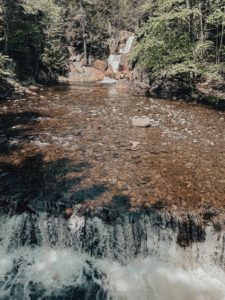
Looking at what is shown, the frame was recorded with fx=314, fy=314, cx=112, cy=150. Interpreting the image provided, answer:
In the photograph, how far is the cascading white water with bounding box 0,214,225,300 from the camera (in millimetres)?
7266

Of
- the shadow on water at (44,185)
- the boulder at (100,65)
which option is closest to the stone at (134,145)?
the shadow on water at (44,185)

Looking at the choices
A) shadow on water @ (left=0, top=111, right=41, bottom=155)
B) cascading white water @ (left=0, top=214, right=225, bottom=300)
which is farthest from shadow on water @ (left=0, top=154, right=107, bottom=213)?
shadow on water @ (left=0, top=111, right=41, bottom=155)

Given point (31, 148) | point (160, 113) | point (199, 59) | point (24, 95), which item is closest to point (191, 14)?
point (199, 59)

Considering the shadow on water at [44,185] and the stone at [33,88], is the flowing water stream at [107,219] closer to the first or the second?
the shadow on water at [44,185]

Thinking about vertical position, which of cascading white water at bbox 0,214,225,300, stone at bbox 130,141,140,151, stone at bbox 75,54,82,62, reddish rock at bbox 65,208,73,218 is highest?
stone at bbox 75,54,82,62

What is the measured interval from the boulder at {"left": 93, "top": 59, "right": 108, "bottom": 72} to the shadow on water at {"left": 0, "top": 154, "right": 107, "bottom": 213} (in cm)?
3113

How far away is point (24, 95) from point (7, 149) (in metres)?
12.1

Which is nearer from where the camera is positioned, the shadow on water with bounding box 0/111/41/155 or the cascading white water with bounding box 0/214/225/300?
the cascading white water with bounding box 0/214/225/300

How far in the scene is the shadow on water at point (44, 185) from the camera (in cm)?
859

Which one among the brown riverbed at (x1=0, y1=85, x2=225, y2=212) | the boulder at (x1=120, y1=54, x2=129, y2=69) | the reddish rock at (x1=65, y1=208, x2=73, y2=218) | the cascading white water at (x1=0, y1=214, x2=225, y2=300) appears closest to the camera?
the cascading white water at (x1=0, y1=214, x2=225, y2=300)

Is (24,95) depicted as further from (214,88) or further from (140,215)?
(140,215)

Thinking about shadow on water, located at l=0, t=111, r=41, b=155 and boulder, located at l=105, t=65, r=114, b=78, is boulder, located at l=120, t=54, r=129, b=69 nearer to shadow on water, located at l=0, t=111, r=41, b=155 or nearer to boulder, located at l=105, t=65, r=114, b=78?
boulder, located at l=105, t=65, r=114, b=78

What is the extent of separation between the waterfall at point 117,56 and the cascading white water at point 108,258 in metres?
35.2

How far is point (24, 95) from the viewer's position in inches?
920
